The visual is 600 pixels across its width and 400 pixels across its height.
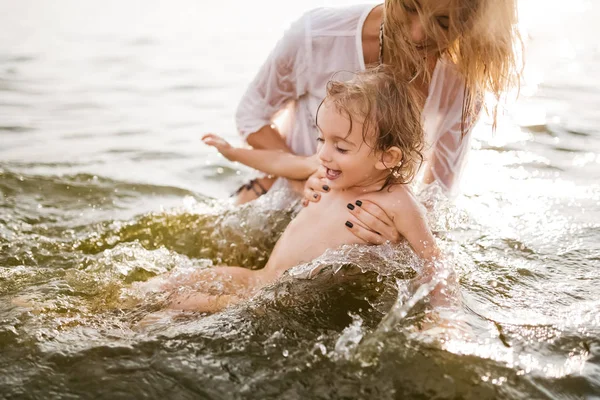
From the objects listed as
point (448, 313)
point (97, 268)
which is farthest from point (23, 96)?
point (448, 313)

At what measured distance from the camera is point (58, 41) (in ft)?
30.5

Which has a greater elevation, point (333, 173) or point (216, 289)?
point (333, 173)

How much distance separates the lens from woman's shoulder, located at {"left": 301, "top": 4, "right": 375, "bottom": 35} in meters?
3.86

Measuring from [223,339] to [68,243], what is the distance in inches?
63.6

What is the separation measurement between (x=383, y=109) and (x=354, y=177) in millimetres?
317

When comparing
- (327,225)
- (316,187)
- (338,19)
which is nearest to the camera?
(327,225)

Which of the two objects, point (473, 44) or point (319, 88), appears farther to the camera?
point (319, 88)

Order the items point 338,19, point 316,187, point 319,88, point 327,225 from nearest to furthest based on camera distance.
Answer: point 327,225
point 316,187
point 338,19
point 319,88

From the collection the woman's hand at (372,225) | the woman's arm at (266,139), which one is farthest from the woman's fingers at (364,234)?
the woman's arm at (266,139)

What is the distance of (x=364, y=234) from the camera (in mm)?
3293

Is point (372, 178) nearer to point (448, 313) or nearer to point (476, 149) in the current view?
point (448, 313)

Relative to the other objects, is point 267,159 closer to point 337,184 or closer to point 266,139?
point 266,139

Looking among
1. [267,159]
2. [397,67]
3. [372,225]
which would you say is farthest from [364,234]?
[267,159]

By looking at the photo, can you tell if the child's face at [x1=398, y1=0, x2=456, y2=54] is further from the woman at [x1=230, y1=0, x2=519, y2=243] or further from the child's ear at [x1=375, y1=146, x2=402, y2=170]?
the child's ear at [x1=375, y1=146, x2=402, y2=170]
